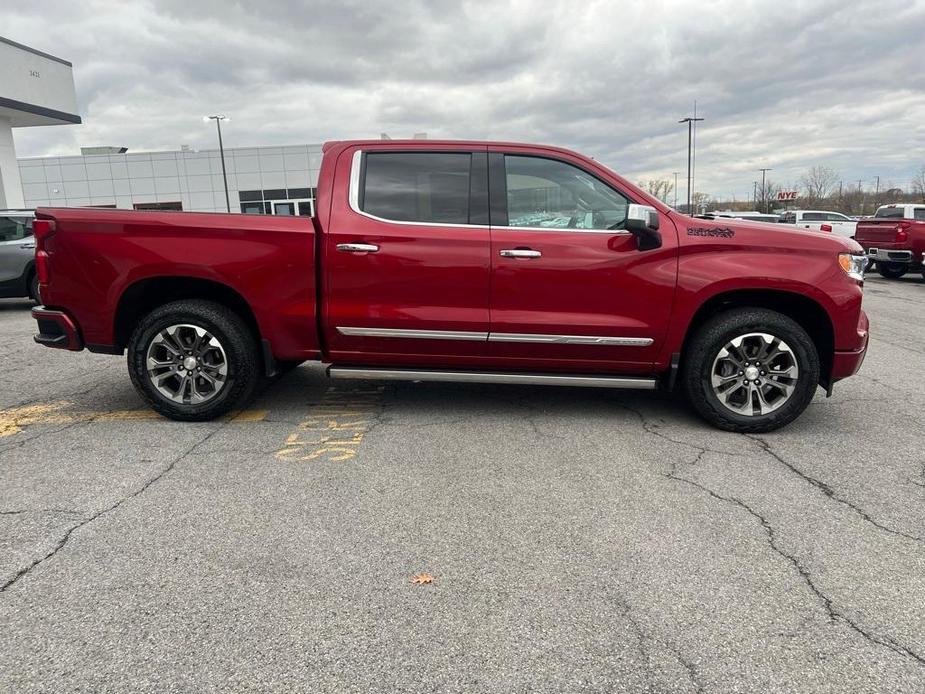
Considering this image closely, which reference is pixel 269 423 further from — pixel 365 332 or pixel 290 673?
pixel 290 673

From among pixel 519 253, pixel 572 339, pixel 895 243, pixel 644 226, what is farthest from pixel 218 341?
pixel 895 243

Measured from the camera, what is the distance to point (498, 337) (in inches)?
175

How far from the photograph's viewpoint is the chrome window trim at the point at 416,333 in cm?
446

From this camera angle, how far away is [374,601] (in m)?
2.48

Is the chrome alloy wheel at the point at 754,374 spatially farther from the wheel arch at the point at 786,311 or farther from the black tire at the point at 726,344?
the wheel arch at the point at 786,311

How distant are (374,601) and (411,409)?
2587mm

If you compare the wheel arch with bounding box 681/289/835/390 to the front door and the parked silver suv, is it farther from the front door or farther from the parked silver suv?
the parked silver suv

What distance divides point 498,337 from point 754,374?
5.89 feet

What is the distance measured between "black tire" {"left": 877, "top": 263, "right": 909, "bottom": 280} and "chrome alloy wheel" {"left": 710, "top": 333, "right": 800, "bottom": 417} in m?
14.4

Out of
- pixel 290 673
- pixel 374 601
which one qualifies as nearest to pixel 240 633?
pixel 290 673

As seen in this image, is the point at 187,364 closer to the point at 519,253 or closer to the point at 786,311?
the point at 519,253

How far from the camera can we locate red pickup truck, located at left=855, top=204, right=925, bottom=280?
14859 millimetres

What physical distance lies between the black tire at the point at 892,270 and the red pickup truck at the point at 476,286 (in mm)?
14219

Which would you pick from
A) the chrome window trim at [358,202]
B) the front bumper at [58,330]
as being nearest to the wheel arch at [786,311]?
the chrome window trim at [358,202]
